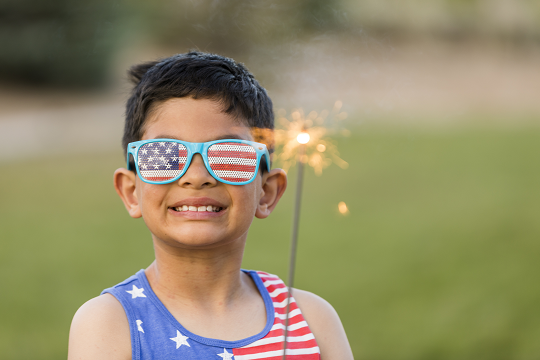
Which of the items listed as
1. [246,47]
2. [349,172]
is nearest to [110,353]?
[349,172]

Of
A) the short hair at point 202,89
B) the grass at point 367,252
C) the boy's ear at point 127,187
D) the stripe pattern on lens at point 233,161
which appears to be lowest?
the grass at point 367,252

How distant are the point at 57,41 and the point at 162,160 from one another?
15.6m

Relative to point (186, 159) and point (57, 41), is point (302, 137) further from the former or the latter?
point (57, 41)

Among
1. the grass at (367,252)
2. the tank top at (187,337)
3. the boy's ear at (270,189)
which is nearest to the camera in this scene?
the tank top at (187,337)

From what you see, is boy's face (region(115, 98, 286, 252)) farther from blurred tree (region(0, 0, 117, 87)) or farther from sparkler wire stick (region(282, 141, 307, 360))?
blurred tree (region(0, 0, 117, 87))

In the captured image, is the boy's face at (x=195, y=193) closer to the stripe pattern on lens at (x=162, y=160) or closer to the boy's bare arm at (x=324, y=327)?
the stripe pattern on lens at (x=162, y=160)

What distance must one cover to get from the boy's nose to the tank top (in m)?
0.34

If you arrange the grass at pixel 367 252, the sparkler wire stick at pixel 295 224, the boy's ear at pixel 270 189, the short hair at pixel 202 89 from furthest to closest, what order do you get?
the grass at pixel 367 252
the boy's ear at pixel 270 189
the short hair at pixel 202 89
the sparkler wire stick at pixel 295 224

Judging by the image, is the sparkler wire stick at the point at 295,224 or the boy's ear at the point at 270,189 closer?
the sparkler wire stick at the point at 295,224

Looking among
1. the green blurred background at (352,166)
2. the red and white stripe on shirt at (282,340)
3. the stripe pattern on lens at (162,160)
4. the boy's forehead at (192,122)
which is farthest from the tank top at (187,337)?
the green blurred background at (352,166)

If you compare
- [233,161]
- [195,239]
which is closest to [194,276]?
[195,239]

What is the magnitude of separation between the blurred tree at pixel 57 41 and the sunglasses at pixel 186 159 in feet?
49.9

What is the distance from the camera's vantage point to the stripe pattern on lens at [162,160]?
160cm

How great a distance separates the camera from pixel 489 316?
15.1ft
